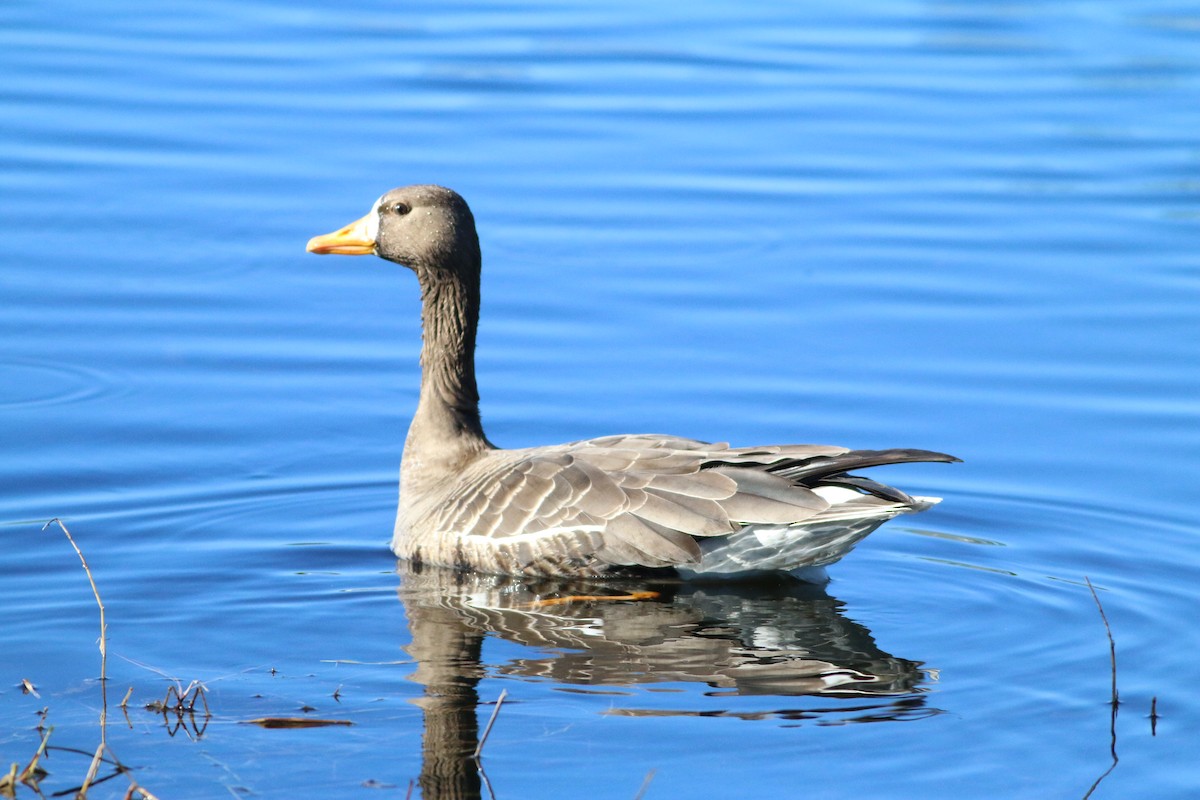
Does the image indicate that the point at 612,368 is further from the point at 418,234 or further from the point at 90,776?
the point at 90,776

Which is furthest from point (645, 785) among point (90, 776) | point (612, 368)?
point (612, 368)

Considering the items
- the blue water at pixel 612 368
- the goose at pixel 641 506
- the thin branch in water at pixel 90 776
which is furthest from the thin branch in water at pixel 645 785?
the goose at pixel 641 506

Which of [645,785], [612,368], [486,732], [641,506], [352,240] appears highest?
[352,240]

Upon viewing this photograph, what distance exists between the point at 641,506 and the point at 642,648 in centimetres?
116

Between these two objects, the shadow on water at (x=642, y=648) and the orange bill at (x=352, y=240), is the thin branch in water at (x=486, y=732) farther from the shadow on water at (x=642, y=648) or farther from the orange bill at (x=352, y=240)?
the orange bill at (x=352, y=240)

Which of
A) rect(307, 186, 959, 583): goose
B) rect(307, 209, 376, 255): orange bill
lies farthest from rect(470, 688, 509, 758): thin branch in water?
rect(307, 209, 376, 255): orange bill

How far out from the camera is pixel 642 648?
862 cm

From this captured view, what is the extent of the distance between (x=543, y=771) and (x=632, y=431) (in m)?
5.14

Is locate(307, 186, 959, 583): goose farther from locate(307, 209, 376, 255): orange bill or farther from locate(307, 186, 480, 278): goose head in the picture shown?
locate(307, 209, 376, 255): orange bill

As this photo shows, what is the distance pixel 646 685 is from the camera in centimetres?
798

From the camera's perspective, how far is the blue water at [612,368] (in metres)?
7.52

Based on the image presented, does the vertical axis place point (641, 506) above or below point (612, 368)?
below

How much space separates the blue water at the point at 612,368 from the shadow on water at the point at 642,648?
0.12 ft

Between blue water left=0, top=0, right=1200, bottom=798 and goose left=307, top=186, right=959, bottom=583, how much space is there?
0.80ft
